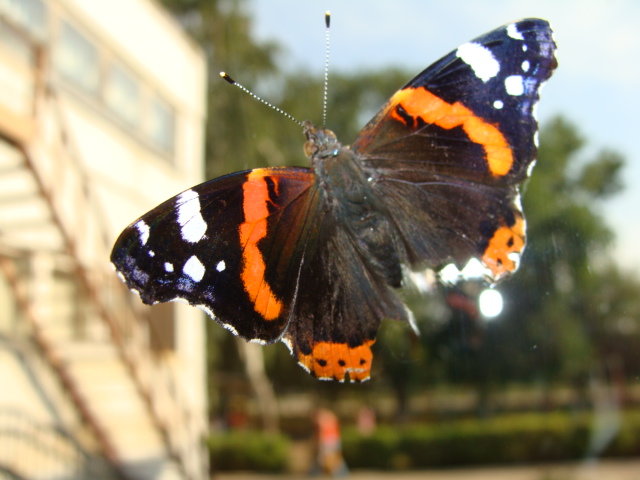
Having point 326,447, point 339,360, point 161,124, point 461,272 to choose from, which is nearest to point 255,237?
point 339,360

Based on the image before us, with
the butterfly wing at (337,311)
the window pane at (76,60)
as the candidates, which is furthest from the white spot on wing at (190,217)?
the window pane at (76,60)

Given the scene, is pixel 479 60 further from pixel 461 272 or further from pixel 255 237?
pixel 255 237

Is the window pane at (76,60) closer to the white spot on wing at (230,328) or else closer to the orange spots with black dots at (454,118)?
the orange spots with black dots at (454,118)

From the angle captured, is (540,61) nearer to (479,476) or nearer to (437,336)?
(437,336)

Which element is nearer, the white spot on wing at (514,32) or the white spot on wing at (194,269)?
the white spot on wing at (514,32)

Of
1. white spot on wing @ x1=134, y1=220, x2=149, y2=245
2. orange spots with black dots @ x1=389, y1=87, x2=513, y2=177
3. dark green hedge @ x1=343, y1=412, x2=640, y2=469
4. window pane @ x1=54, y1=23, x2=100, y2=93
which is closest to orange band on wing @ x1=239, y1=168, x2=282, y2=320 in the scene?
white spot on wing @ x1=134, y1=220, x2=149, y2=245

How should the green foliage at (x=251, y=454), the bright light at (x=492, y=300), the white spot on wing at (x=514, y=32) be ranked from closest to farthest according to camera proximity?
the white spot on wing at (x=514, y=32) < the bright light at (x=492, y=300) < the green foliage at (x=251, y=454)
